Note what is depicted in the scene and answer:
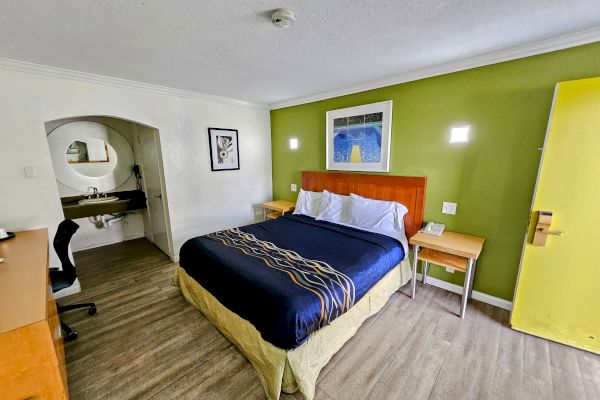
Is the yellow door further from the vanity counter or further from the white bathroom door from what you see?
the vanity counter

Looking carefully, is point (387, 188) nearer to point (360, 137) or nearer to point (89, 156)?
point (360, 137)

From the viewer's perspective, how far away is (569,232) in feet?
6.09

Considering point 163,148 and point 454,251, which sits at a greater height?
point 163,148

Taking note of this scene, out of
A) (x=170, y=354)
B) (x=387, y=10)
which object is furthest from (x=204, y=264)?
(x=387, y=10)

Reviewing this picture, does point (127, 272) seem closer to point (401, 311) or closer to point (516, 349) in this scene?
point (401, 311)

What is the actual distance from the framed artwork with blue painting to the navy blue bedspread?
95cm

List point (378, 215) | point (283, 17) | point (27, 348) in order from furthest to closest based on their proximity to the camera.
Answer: point (378, 215), point (283, 17), point (27, 348)

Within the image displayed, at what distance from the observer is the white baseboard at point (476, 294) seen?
237 cm

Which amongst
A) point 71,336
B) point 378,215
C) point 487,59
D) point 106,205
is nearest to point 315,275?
point 378,215

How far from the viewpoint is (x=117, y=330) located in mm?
2152

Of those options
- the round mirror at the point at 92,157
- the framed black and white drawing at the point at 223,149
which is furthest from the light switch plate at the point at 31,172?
the framed black and white drawing at the point at 223,149

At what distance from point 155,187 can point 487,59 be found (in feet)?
14.2

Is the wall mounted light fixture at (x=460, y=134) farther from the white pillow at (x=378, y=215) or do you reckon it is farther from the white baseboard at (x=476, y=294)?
the white baseboard at (x=476, y=294)

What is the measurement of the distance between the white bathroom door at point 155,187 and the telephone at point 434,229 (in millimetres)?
3419
